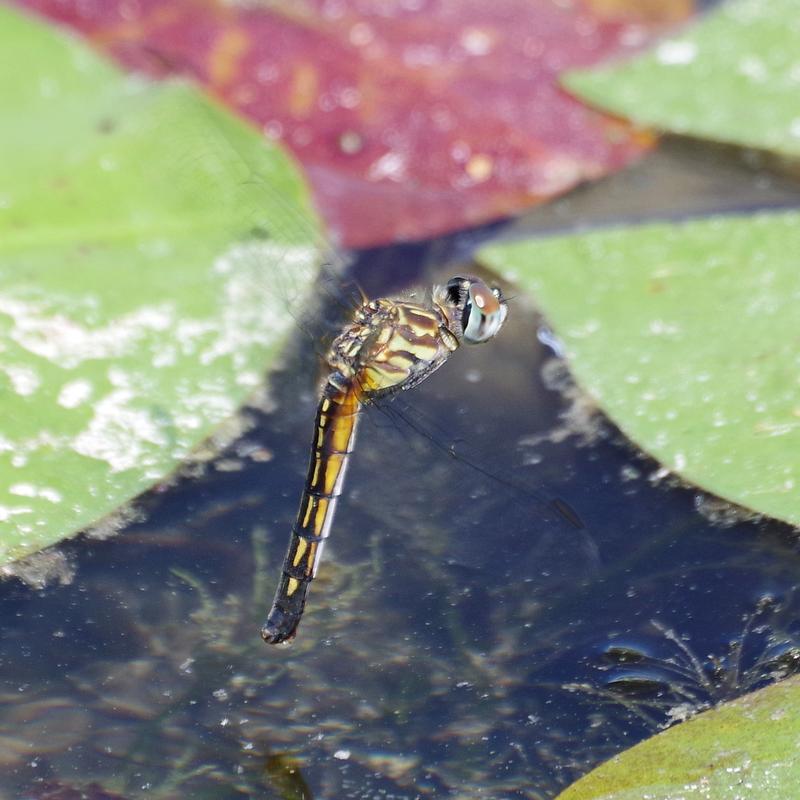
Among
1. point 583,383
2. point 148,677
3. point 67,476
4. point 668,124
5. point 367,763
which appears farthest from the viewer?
point 668,124

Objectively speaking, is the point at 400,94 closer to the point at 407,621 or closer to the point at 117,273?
the point at 117,273

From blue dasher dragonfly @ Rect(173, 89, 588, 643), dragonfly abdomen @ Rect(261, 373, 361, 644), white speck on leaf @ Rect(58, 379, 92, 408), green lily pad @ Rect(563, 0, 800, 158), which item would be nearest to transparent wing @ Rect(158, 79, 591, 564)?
blue dasher dragonfly @ Rect(173, 89, 588, 643)

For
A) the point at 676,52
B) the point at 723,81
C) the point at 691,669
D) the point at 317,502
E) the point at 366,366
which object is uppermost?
the point at 676,52

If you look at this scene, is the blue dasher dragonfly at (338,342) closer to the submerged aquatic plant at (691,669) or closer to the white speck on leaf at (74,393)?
the submerged aquatic plant at (691,669)

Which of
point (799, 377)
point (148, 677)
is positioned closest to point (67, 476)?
point (148, 677)

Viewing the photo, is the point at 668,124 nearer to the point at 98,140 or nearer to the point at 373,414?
the point at 373,414

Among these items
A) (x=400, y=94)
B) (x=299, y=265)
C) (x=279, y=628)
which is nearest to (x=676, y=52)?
(x=400, y=94)

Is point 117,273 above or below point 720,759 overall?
above
